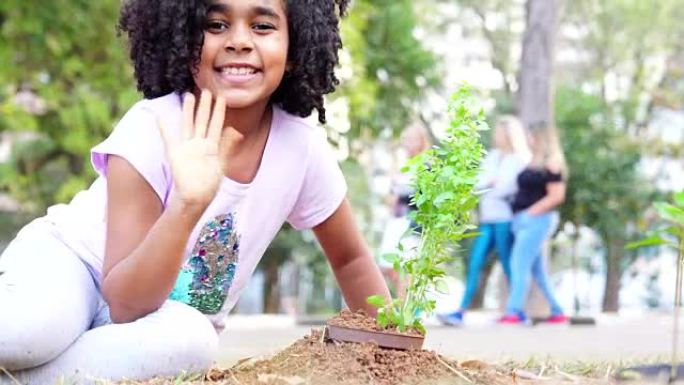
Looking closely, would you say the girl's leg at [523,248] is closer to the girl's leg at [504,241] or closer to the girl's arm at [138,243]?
the girl's leg at [504,241]

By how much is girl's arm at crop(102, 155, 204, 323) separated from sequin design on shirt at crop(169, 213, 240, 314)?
23cm

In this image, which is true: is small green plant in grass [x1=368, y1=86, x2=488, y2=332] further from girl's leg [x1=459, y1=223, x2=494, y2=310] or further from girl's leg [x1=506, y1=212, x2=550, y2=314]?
girl's leg [x1=459, y1=223, x2=494, y2=310]

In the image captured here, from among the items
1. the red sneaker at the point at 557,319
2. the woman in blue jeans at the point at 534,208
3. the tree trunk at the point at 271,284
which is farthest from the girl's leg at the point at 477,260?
the tree trunk at the point at 271,284

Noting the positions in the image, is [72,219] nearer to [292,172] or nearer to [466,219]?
[292,172]

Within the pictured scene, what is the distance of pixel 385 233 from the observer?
1036 cm

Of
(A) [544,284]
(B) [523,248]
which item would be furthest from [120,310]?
(A) [544,284]

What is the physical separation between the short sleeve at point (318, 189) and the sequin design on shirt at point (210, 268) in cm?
27

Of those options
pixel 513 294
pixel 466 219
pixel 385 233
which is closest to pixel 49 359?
pixel 466 219

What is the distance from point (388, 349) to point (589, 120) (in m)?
21.5

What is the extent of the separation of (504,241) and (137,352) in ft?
28.2

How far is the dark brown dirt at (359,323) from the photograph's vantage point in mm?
2940

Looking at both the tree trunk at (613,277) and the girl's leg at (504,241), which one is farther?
the tree trunk at (613,277)

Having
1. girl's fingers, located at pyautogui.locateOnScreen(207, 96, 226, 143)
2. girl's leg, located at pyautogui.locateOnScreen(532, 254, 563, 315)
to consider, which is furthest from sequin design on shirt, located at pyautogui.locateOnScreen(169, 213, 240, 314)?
girl's leg, located at pyautogui.locateOnScreen(532, 254, 563, 315)

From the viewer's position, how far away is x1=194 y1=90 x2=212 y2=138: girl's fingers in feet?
9.52
